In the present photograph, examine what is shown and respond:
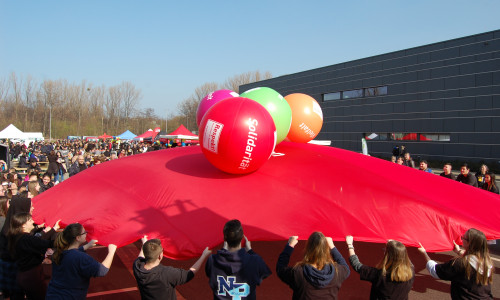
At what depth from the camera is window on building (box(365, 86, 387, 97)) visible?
98.6ft

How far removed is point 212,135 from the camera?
443cm

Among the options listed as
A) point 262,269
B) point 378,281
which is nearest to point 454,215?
point 378,281

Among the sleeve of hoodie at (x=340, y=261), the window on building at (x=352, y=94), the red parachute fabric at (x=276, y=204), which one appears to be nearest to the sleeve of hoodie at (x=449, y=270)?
the red parachute fabric at (x=276, y=204)

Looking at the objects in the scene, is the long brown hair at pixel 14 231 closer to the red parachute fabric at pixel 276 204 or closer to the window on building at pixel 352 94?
the red parachute fabric at pixel 276 204

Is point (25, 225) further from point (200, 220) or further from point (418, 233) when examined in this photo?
point (418, 233)

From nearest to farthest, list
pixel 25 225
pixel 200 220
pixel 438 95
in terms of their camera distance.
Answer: pixel 25 225 < pixel 200 220 < pixel 438 95

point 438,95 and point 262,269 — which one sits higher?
point 438,95

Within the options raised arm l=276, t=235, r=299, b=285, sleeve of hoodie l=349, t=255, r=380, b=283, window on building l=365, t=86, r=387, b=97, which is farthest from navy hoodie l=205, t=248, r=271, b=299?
window on building l=365, t=86, r=387, b=97

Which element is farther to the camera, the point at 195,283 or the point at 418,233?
the point at 195,283

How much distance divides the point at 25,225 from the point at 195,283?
267cm

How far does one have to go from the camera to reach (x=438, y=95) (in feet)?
85.4

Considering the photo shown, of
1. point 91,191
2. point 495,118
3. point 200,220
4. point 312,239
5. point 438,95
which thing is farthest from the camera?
point 438,95

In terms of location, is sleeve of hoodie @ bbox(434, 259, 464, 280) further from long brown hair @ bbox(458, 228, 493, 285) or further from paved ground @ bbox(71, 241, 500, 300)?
paved ground @ bbox(71, 241, 500, 300)

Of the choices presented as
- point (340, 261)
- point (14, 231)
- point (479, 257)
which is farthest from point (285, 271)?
point (14, 231)
